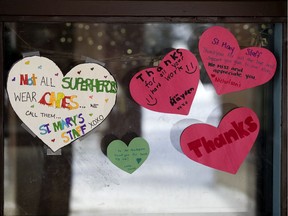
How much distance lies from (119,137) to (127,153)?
77 millimetres

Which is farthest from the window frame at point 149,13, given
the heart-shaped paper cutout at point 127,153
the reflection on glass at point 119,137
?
the heart-shaped paper cutout at point 127,153

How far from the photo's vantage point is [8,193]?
5.80 feet

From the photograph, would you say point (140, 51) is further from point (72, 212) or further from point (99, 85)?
point (72, 212)

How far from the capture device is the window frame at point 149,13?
67.8 inches

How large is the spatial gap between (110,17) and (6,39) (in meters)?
0.45

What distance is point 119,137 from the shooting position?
5.83 feet

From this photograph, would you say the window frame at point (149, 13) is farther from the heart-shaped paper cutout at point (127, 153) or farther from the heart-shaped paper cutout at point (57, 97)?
the heart-shaped paper cutout at point (127, 153)

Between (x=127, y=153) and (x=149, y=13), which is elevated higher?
(x=149, y=13)

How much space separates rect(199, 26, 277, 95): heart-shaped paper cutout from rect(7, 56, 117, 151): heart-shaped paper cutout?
43cm

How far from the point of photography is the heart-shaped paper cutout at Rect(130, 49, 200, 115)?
1.77 m

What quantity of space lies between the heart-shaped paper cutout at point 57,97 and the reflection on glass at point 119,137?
34 millimetres

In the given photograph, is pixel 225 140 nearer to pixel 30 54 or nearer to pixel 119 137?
pixel 119 137

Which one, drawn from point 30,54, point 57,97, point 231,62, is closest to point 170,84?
point 231,62

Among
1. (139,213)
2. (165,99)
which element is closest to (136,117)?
(165,99)
